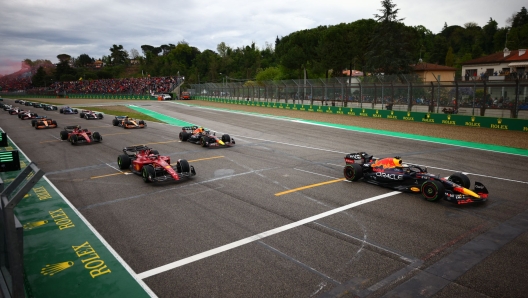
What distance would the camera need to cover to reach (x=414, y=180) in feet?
34.4

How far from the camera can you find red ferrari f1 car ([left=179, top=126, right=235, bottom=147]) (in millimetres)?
18234

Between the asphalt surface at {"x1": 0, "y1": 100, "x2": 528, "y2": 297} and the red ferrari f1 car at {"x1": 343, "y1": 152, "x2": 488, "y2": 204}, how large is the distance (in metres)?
0.27

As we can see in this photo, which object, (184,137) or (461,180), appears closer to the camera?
(461,180)

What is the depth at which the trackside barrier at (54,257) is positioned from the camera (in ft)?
14.2

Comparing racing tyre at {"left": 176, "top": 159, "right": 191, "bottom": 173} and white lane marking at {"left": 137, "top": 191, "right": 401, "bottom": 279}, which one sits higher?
racing tyre at {"left": 176, "top": 159, "right": 191, "bottom": 173}

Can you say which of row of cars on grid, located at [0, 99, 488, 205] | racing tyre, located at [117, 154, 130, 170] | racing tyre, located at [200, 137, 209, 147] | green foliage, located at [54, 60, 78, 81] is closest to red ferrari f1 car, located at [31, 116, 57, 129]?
racing tyre, located at [200, 137, 209, 147]

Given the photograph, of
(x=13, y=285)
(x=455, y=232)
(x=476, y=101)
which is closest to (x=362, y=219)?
(x=455, y=232)

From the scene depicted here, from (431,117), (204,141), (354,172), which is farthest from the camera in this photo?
(431,117)

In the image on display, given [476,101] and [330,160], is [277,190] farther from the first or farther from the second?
[476,101]

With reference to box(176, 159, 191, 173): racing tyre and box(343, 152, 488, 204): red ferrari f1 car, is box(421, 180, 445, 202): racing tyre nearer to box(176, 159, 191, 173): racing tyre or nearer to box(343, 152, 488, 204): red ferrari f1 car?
box(343, 152, 488, 204): red ferrari f1 car

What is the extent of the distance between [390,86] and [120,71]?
500 feet

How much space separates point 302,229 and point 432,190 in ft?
13.2

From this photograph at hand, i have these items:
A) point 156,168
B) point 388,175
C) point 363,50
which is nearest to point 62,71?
point 363,50

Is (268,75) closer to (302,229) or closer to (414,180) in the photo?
(414,180)
